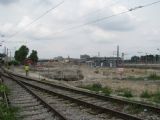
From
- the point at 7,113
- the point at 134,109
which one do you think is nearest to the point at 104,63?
the point at 134,109

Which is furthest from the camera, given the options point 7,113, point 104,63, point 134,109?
point 104,63

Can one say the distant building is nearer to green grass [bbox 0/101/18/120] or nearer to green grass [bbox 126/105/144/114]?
green grass [bbox 126/105/144/114]

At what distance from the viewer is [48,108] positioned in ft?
49.9

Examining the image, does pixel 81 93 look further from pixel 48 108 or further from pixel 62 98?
pixel 48 108

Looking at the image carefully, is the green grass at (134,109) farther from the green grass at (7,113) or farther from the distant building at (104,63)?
the distant building at (104,63)

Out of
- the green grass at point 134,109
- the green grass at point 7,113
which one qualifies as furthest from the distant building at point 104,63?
the green grass at point 7,113

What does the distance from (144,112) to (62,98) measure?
6.84 meters

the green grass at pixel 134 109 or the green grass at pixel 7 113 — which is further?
the green grass at pixel 134 109

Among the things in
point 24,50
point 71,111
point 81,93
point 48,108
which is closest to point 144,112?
point 71,111

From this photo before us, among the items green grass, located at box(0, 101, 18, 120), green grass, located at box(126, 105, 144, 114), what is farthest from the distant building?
green grass, located at box(0, 101, 18, 120)

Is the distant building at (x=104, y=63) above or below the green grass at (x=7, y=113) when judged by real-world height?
above

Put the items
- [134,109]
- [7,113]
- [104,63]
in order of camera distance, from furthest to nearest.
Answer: [104,63] → [134,109] → [7,113]

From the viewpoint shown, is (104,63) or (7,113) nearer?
(7,113)

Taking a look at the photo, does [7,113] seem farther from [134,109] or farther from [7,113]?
[134,109]
